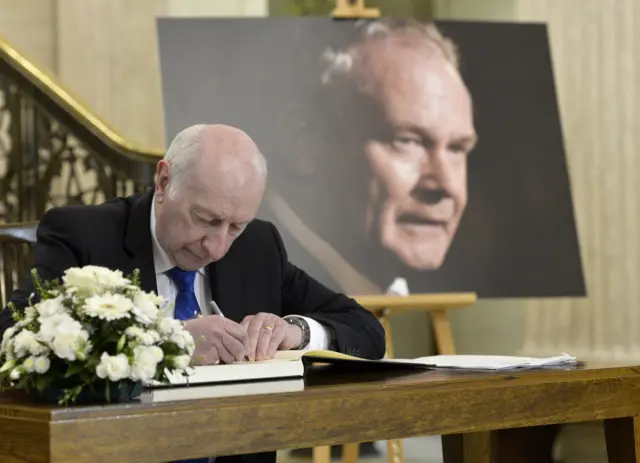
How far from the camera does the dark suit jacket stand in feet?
8.47

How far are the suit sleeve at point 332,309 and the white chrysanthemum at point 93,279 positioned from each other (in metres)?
0.99

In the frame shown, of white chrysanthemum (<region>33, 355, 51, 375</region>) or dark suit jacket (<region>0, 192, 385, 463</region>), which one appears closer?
white chrysanthemum (<region>33, 355, 51, 375</region>)

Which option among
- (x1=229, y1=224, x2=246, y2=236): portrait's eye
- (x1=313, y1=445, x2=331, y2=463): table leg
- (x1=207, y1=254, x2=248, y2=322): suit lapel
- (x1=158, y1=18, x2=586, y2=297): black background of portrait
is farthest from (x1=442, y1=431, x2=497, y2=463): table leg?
(x1=158, y1=18, x2=586, y2=297): black background of portrait

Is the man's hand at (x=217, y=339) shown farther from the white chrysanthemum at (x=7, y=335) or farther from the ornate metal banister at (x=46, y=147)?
the ornate metal banister at (x=46, y=147)

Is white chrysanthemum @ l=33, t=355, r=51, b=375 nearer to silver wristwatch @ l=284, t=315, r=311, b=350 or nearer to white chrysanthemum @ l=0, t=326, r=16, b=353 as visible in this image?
white chrysanthemum @ l=0, t=326, r=16, b=353

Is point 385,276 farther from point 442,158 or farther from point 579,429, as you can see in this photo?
point 579,429

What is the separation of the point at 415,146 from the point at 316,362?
272cm

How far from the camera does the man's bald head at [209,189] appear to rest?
249 centimetres

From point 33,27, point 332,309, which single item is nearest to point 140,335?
point 332,309

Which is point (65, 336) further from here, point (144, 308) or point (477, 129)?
point (477, 129)

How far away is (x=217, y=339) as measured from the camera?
2.26 metres

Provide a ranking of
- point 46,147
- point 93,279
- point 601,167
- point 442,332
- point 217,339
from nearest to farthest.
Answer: point 93,279 < point 217,339 < point 442,332 < point 46,147 < point 601,167

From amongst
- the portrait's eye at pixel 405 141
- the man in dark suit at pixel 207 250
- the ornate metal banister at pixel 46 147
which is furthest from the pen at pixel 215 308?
the portrait's eye at pixel 405 141

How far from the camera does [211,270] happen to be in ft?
8.93
